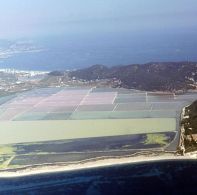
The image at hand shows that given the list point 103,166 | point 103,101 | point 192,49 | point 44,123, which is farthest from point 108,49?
point 103,166

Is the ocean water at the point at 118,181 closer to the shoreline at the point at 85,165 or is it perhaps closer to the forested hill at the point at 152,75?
the shoreline at the point at 85,165

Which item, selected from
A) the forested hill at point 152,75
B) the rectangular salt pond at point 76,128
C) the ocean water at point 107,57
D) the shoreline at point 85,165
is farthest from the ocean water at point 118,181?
the ocean water at point 107,57

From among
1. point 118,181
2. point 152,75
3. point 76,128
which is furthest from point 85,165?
point 152,75

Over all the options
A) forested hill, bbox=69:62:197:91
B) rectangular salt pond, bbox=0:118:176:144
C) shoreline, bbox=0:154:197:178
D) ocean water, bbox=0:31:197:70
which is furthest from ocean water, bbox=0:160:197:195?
ocean water, bbox=0:31:197:70

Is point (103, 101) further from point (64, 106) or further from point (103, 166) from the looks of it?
point (103, 166)

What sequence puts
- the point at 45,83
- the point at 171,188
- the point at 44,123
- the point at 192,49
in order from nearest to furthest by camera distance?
the point at 171,188 < the point at 44,123 < the point at 45,83 < the point at 192,49

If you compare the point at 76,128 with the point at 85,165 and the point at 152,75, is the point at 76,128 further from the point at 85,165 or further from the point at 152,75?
the point at 152,75
